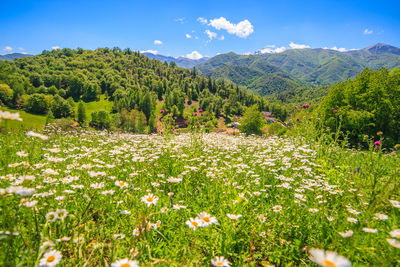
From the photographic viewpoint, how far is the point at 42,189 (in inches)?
97.8

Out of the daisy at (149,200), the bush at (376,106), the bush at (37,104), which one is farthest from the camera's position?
the bush at (37,104)

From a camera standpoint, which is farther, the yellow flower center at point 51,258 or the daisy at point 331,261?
the yellow flower center at point 51,258

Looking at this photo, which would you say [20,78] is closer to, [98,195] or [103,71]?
[103,71]

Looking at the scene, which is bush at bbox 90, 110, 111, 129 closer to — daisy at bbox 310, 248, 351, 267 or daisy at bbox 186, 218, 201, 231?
daisy at bbox 186, 218, 201, 231

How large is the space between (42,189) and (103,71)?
166 meters

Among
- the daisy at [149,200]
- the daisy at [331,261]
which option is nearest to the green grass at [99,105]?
the daisy at [149,200]

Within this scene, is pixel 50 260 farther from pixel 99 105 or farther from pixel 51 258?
pixel 99 105

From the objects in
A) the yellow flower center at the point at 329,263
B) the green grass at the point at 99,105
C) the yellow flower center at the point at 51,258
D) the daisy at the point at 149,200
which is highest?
the yellow flower center at the point at 329,263

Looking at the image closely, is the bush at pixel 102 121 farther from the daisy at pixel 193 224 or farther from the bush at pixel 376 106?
the daisy at pixel 193 224

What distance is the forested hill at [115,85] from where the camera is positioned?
93.3 metres

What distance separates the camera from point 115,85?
396ft

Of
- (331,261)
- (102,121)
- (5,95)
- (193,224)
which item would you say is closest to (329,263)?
(331,261)

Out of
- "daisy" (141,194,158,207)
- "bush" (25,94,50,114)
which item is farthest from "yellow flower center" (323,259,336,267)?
"bush" (25,94,50,114)

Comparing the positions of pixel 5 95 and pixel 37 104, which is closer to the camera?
pixel 5 95
